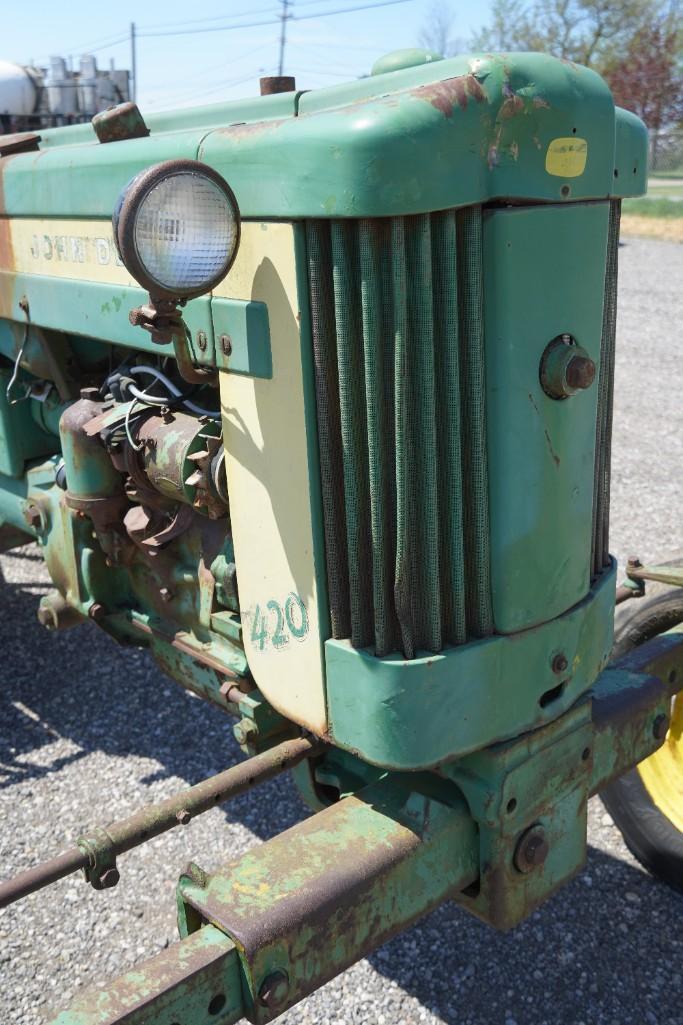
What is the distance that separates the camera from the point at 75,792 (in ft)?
9.89

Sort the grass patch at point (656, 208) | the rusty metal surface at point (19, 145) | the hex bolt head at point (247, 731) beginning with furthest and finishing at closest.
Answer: the grass patch at point (656, 208), the rusty metal surface at point (19, 145), the hex bolt head at point (247, 731)

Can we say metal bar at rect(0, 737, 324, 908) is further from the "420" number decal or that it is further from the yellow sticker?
the yellow sticker

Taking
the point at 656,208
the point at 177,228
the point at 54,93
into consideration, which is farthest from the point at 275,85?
the point at 656,208

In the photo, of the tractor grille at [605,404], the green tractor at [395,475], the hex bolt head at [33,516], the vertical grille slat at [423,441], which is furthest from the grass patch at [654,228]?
the vertical grille slat at [423,441]

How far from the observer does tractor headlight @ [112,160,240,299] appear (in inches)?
57.9

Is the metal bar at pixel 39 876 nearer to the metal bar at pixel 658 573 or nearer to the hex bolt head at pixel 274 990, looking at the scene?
the hex bolt head at pixel 274 990

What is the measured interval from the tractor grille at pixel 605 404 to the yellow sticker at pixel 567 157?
18cm

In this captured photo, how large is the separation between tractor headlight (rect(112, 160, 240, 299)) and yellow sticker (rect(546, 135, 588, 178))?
1.54 feet

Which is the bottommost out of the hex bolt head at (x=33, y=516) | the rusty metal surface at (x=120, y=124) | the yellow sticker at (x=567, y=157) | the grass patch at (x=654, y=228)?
the grass patch at (x=654, y=228)

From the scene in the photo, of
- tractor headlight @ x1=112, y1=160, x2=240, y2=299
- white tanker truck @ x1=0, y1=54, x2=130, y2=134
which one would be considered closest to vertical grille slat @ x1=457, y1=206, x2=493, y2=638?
tractor headlight @ x1=112, y1=160, x2=240, y2=299

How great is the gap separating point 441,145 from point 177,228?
412 millimetres

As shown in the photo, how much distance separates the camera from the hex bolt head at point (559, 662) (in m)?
1.74

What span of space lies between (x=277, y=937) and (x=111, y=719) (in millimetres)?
2035

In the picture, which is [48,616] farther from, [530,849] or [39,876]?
[530,849]
